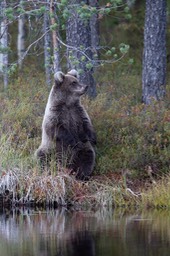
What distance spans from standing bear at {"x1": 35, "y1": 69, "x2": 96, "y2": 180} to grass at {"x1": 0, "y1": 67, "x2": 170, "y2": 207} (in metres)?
0.31

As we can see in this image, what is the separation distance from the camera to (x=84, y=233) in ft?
33.9

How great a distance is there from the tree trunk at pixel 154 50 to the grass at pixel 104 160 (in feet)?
6.54

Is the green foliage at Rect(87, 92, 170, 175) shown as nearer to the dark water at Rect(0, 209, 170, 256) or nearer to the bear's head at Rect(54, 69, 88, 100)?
the bear's head at Rect(54, 69, 88, 100)

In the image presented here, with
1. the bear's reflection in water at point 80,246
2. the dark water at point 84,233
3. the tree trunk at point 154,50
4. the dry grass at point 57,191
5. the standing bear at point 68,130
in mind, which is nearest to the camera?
the bear's reflection in water at point 80,246

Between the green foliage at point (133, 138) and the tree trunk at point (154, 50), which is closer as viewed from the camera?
the green foliage at point (133, 138)

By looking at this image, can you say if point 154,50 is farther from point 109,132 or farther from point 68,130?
point 68,130

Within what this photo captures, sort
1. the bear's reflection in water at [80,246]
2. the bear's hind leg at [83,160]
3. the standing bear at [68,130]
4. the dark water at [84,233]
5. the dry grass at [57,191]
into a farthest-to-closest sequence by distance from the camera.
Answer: the bear's hind leg at [83,160]
the standing bear at [68,130]
the dry grass at [57,191]
the dark water at [84,233]
the bear's reflection in water at [80,246]

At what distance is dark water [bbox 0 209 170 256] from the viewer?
9391 millimetres

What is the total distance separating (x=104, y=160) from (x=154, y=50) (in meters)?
4.56

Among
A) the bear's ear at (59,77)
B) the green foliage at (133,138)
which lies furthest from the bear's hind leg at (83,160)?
the bear's ear at (59,77)

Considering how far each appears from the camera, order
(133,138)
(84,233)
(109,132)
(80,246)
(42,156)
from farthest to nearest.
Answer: (109,132) → (133,138) → (42,156) → (84,233) → (80,246)

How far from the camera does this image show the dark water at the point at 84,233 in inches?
370

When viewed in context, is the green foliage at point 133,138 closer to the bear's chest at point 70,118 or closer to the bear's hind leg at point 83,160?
the bear's hind leg at point 83,160

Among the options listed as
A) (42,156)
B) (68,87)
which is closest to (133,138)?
(68,87)
